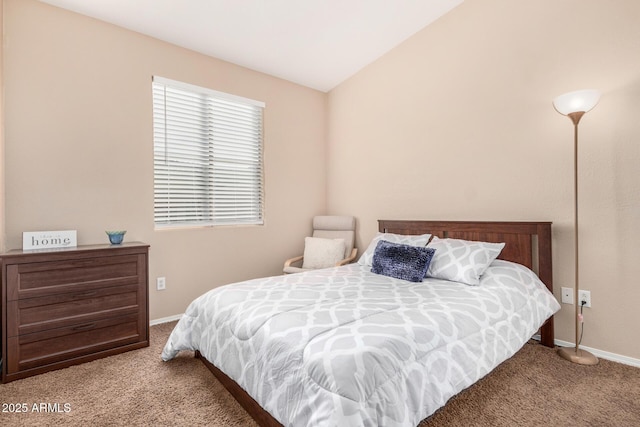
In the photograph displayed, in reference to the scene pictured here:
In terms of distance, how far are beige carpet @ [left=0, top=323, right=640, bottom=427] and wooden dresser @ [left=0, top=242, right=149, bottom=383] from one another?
12cm

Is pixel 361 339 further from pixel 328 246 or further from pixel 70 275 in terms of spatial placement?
pixel 328 246

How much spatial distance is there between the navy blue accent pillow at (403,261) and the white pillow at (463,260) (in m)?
0.09

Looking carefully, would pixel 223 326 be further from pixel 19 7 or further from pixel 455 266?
pixel 19 7

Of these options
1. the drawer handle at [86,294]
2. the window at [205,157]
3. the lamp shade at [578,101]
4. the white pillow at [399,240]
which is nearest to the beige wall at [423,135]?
the window at [205,157]

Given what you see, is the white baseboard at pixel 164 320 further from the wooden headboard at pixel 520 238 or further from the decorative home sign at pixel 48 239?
the wooden headboard at pixel 520 238

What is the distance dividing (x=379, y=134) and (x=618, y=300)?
8.33ft

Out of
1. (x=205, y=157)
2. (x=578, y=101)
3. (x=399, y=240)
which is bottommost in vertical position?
(x=399, y=240)

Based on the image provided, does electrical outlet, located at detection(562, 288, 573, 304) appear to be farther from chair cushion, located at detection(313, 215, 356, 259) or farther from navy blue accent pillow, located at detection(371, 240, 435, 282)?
chair cushion, located at detection(313, 215, 356, 259)

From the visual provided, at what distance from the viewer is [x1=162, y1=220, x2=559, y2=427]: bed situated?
3.81 feet

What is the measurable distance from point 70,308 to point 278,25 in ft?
9.43

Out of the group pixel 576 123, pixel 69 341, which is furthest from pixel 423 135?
pixel 69 341

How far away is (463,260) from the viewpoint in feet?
7.59

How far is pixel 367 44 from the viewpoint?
3.35m

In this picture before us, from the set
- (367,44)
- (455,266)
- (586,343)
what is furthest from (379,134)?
(586,343)
